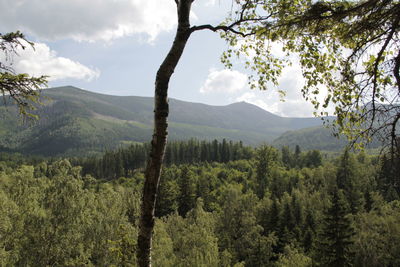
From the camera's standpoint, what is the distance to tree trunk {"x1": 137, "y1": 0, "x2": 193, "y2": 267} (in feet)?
14.8

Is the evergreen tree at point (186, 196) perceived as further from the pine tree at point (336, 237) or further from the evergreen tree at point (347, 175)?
the evergreen tree at point (347, 175)

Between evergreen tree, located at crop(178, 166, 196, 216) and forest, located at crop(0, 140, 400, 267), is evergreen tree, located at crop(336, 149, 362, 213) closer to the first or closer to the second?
forest, located at crop(0, 140, 400, 267)

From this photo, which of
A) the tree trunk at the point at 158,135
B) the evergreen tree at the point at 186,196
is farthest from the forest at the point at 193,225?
the tree trunk at the point at 158,135

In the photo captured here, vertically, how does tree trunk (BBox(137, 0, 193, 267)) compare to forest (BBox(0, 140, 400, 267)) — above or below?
above

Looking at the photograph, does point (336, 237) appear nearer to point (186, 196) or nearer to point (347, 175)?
point (186, 196)

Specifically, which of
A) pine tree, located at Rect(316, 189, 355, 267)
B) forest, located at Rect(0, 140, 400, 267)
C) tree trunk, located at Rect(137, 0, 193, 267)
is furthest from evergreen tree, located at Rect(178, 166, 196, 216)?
tree trunk, located at Rect(137, 0, 193, 267)

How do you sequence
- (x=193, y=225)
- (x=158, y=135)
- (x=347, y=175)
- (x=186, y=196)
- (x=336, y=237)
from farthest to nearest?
(x=347, y=175), (x=186, y=196), (x=193, y=225), (x=336, y=237), (x=158, y=135)

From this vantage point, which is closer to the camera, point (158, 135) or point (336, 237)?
point (158, 135)

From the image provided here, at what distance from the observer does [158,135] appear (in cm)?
452

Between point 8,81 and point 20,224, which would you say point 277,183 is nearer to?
point 20,224

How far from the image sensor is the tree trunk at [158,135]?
451 cm

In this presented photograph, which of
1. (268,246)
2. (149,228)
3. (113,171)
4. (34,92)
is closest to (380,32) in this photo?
(149,228)

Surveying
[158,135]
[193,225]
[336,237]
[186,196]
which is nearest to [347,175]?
[186,196]

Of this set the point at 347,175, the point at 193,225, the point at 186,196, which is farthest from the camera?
the point at 347,175
